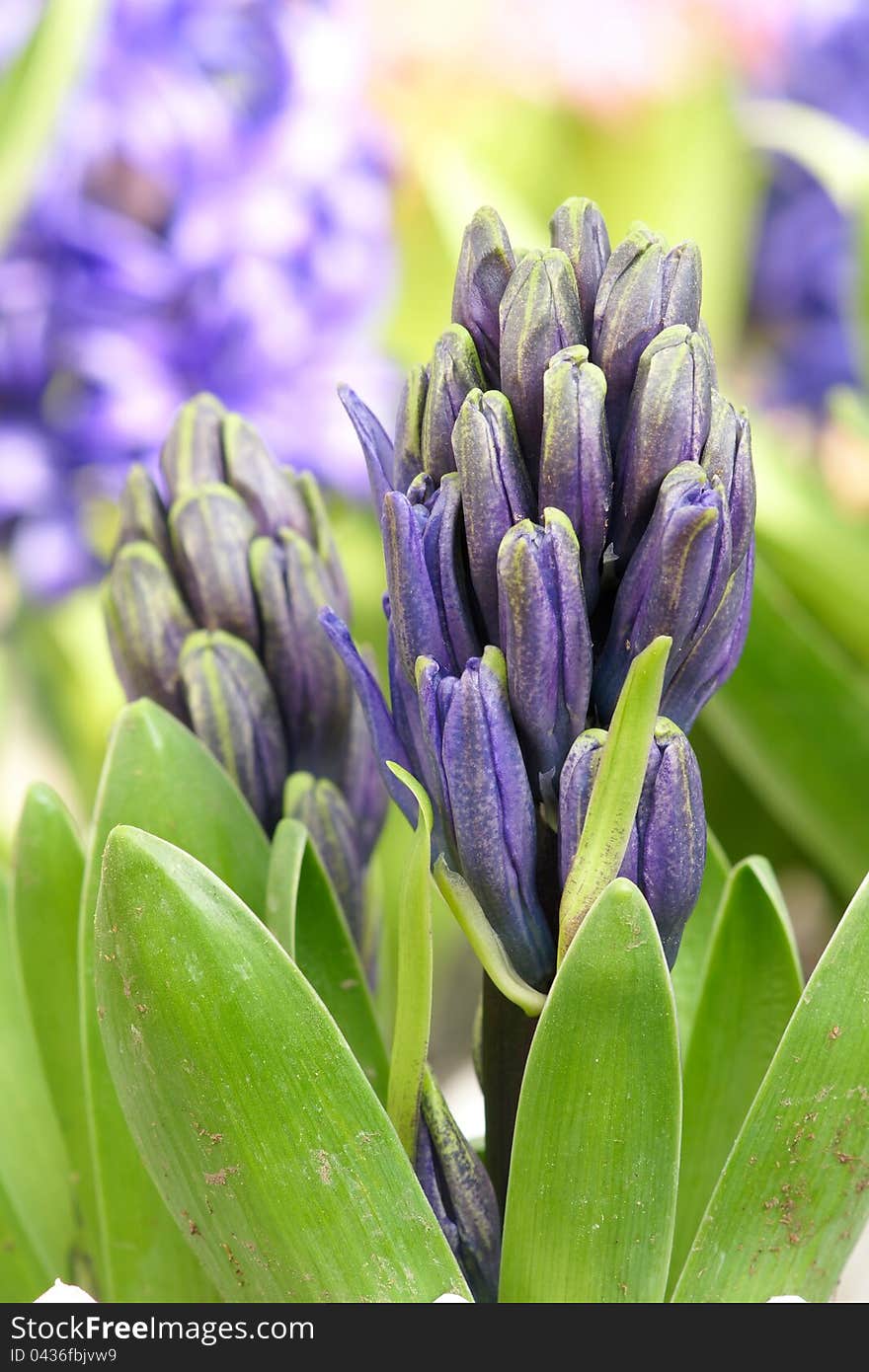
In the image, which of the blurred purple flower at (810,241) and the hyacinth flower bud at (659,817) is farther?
the blurred purple flower at (810,241)

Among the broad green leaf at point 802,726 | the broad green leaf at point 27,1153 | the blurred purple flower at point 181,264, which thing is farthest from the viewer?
the blurred purple flower at point 181,264

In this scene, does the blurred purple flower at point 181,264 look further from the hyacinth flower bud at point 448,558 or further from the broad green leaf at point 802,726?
the hyacinth flower bud at point 448,558

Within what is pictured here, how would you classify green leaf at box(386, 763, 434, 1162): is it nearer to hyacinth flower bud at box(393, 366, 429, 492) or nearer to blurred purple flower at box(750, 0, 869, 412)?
hyacinth flower bud at box(393, 366, 429, 492)

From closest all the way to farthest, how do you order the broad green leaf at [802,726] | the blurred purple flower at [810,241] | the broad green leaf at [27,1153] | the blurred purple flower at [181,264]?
the broad green leaf at [27,1153] → the broad green leaf at [802,726] → the blurred purple flower at [181,264] → the blurred purple flower at [810,241]

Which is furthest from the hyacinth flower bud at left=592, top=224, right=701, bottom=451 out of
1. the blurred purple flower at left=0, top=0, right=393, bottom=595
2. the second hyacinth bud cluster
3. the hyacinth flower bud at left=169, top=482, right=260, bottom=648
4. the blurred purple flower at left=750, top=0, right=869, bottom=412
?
the blurred purple flower at left=750, top=0, right=869, bottom=412

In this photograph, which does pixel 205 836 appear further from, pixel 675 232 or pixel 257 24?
pixel 675 232

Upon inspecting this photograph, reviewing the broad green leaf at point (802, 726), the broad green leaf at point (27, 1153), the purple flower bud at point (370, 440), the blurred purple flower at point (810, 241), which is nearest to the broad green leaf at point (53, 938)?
the broad green leaf at point (27, 1153)

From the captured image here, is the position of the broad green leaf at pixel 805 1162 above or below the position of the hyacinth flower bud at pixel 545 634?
below
